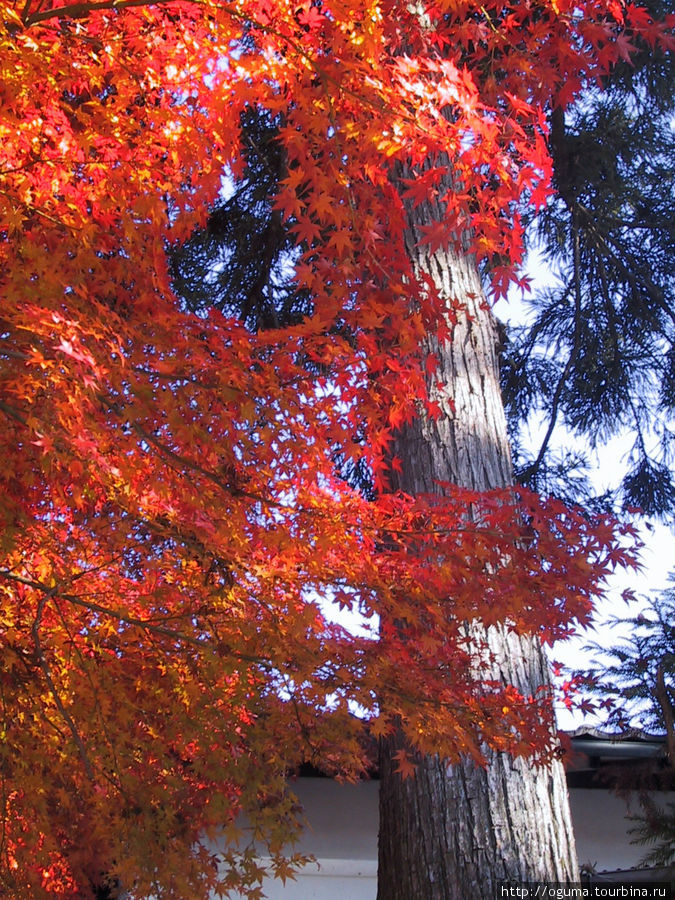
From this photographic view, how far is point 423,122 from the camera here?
258 centimetres

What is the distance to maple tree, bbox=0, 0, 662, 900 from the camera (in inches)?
99.5

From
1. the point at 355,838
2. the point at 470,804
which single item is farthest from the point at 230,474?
the point at 355,838

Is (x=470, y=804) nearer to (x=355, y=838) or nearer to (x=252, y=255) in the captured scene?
(x=355, y=838)

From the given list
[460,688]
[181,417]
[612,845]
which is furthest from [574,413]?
[181,417]

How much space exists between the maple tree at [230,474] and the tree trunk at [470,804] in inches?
12.3

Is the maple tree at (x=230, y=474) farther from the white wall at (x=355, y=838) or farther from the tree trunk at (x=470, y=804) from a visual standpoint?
the white wall at (x=355, y=838)

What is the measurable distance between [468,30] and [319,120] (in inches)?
Result: 33.7

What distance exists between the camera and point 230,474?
287 cm

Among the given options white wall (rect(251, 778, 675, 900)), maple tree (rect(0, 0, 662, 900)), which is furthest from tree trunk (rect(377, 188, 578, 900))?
white wall (rect(251, 778, 675, 900))

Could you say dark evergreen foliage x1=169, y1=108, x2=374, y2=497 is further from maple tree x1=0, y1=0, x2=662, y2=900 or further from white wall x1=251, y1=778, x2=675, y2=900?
maple tree x1=0, y1=0, x2=662, y2=900

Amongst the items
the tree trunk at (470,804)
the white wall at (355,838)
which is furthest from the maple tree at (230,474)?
the white wall at (355,838)

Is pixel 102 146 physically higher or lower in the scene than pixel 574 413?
lower

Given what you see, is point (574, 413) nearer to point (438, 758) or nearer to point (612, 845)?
point (612, 845)

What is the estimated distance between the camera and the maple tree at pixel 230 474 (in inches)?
99.5
